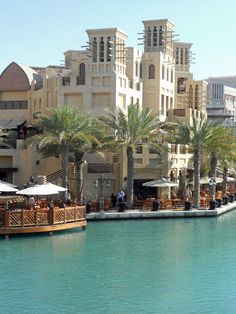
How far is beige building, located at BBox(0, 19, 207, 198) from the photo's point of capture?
1957 inches

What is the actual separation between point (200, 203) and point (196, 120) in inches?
233

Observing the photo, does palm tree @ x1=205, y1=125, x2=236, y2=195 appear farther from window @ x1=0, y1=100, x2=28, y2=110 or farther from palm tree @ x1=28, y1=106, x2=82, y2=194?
window @ x1=0, y1=100, x2=28, y2=110

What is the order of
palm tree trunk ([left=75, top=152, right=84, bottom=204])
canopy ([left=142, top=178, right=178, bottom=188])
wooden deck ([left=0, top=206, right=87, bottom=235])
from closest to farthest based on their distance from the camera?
1. wooden deck ([left=0, top=206, right=87, bottom=235])
2. palm tree trunk ([left=75, top=152, right=84, bottom=204])
3. canopy ([left=142, top=178, right=178, bottom=188])

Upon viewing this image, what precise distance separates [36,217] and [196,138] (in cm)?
1607

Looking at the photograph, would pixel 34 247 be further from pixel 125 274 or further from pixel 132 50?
pixel 132 50

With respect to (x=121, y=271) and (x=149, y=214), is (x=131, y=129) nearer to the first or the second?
(x=149, y=214)

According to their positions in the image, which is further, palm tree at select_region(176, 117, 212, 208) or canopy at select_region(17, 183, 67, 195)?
palm tree at select_region(176, 117, 212, 208)

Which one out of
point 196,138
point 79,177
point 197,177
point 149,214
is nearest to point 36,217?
point 79,177

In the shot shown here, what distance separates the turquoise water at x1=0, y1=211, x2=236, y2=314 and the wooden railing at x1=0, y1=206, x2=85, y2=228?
0.78 meters

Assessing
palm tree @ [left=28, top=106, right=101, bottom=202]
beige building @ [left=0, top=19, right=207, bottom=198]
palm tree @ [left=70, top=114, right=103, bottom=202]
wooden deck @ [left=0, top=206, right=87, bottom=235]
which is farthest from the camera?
beige building @ [left=0, top=19, right=207, bottom=198]

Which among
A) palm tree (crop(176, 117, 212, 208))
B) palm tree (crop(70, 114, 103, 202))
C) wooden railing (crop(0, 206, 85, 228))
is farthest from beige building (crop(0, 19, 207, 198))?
wooden railing (crop(0, 206, 85, 228))

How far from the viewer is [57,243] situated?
31406 mm

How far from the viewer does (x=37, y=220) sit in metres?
32.9

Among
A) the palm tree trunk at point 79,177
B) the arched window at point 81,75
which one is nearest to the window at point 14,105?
the arched window at point 81,75
